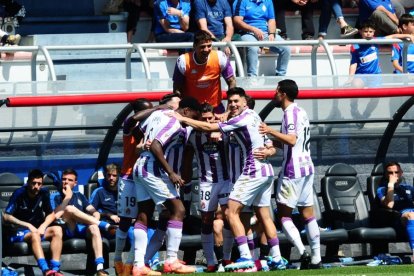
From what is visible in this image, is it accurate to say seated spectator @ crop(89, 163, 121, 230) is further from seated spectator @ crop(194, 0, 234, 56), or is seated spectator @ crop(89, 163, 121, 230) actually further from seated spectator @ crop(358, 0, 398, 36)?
seated spectator @ crop(358, 0, 398, 36)

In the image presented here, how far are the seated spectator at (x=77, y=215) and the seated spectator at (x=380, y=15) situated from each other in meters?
5.45

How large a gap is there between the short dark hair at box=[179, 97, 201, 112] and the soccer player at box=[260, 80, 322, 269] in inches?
37.2

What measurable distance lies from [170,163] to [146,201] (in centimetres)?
49

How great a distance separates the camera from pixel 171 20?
1936 cm

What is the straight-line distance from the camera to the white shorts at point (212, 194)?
1540cm

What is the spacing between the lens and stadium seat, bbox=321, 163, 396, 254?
57.7 feet

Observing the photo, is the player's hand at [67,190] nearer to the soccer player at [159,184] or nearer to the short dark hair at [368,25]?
the soccer player at [159,184]

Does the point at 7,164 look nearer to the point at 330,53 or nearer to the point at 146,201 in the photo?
the point at 146,201

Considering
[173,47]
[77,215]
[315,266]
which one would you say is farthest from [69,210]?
[315,266]

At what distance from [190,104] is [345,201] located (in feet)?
11.1

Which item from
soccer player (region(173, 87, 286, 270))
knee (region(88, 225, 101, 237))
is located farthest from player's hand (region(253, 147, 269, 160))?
knee (region(88, 225, 101, 237))

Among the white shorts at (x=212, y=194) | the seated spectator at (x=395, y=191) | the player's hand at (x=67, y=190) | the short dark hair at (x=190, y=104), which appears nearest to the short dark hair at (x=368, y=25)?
the seated spectator at (x=395, y=191)

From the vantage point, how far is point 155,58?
18766 mm

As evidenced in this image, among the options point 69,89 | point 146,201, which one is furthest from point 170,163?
point 69,89
